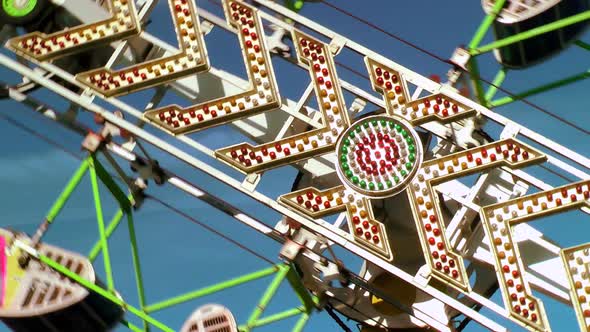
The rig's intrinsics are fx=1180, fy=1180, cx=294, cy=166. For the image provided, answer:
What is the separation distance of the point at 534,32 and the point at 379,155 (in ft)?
9.91

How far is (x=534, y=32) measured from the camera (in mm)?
17078

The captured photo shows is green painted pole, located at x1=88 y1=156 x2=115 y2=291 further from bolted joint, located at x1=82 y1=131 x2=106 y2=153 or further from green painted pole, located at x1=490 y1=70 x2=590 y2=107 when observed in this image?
green painted pole, located at x1=490 y1=70 x2=590 y2=107

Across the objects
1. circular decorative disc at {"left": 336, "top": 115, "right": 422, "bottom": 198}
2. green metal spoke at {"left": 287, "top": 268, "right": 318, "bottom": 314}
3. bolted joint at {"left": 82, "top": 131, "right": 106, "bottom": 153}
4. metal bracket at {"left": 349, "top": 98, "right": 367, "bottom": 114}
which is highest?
metal bracket at {"left": 349, "top": 98, "right": 367, "bottom": 114}

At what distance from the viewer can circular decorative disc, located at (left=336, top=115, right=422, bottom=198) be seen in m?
16.1

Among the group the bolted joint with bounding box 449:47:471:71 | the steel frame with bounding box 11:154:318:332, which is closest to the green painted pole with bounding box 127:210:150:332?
the steel frame with bounding box 11:154:318:332

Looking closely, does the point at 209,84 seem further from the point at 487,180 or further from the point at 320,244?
the point at 487,180

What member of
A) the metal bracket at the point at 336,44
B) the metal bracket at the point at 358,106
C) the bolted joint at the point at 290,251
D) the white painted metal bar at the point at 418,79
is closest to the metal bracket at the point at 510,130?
the white painted metal bar at the point at 418,79

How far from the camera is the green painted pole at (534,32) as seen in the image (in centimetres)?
1698

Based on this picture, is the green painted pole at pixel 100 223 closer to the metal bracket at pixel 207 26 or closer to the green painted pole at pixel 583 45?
the metal bracket at pixel 207 26

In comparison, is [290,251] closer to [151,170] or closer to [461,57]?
[151,170]

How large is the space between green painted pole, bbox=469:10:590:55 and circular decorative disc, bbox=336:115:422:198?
1849mm

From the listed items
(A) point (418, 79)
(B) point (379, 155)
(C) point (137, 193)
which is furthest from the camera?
(C) point (137, 193)

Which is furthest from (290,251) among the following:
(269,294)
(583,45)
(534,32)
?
(583,45)

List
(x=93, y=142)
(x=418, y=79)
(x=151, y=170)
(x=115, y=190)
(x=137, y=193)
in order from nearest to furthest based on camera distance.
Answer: (x=418, y=79)
(x=93, y=142)
(x=151, y=170)
(x=115, y=190)
(x=137, y=193)
